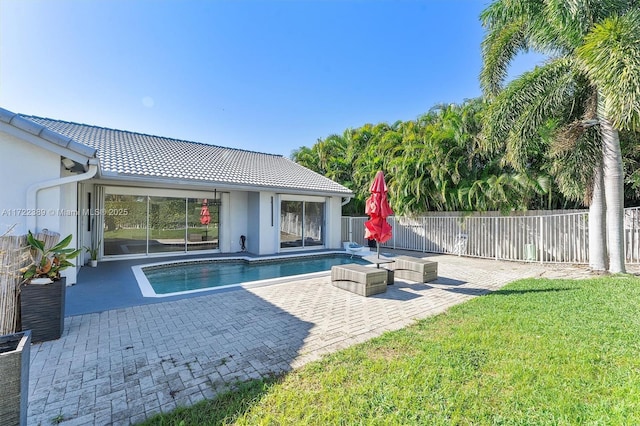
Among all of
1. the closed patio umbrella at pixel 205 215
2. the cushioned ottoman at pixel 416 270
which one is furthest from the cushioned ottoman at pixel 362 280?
the closed patio umbrella at pixel 205 215

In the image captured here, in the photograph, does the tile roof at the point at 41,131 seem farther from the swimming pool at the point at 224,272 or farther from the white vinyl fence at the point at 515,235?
the white vinyl fence at the point at 515,235

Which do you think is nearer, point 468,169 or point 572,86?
point 572,86

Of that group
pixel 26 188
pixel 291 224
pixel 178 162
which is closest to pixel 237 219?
pixel 291 224

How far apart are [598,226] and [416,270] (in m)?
6.85

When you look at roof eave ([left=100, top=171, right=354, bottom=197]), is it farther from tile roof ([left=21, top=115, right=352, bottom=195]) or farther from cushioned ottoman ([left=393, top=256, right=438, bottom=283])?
cushioned ottoman ([left=393, top=256, right=438, bottom=283])

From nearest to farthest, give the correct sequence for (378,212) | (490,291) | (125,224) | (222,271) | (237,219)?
(490,291), (378,212), (222,271), (125,224), (237,219)

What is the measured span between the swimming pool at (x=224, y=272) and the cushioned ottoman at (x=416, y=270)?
2.75m

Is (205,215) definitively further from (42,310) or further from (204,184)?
(42,310)

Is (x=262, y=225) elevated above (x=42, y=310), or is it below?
above

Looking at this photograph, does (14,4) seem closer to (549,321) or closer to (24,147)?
(24,147)

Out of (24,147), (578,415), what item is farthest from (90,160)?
(578,415)

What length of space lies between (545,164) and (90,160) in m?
16.7

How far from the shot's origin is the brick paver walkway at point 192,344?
10.8 ft

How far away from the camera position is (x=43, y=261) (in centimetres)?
502
